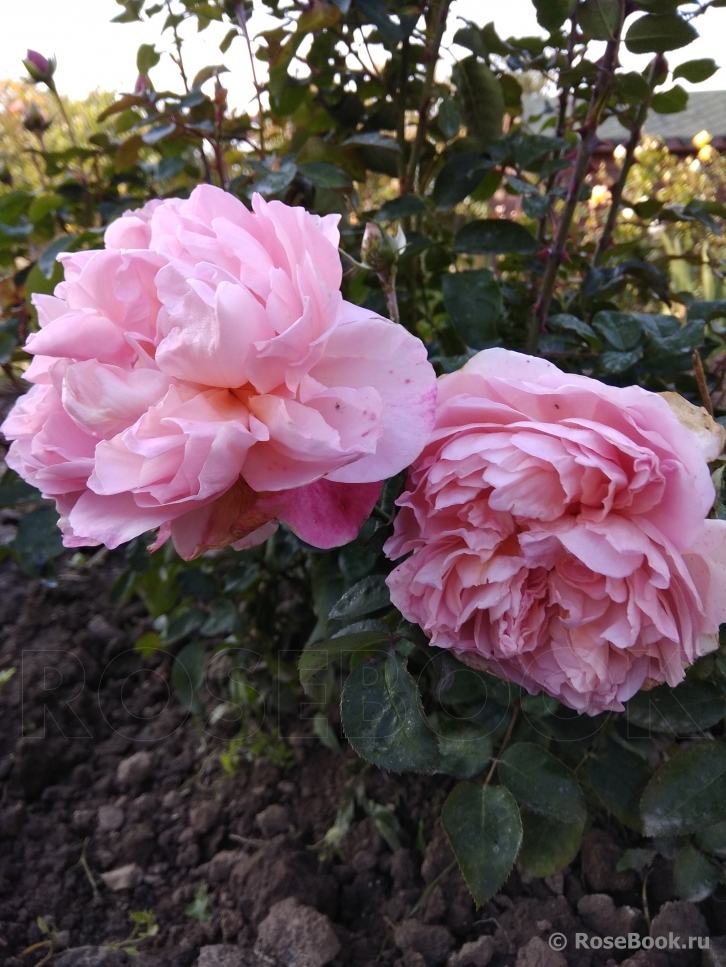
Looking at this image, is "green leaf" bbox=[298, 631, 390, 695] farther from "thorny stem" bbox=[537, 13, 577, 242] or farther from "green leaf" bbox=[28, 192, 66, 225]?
"green leaf" bbox=[28, 192, 66, 225]

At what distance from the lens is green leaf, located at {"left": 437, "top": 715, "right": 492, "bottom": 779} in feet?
2.13

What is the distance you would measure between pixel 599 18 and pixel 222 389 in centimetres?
53

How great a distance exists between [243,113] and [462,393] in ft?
2.33

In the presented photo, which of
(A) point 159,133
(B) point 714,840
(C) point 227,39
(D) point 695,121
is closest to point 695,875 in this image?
(B) point 714,840

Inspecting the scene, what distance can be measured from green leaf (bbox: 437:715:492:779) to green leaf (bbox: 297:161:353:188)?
23.0 inches

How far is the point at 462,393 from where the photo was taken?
0.45m

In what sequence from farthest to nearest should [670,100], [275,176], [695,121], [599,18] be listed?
[695,121] → [670,100] → [275,176] → [599,18]

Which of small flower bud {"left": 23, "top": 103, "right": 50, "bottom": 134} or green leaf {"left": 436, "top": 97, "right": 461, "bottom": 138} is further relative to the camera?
small flower bud {"left": 23, "top": 103, "right": 50, "bottom": 134}

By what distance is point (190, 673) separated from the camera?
0.99 metres

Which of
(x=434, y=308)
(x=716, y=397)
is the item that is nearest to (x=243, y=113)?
(x=434, y=308)

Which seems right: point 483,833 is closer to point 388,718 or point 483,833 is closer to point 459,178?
point 388,718

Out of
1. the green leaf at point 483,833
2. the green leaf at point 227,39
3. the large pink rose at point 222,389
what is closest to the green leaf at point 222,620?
the green leaf at point 483,833

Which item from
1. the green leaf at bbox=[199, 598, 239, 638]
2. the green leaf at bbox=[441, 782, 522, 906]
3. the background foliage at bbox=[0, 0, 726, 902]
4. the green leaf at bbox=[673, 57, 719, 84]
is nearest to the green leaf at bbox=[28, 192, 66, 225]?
the background foliage at bbox=[0, 0, 726, 902]

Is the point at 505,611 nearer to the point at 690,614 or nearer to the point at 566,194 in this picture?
the point at 690,614
